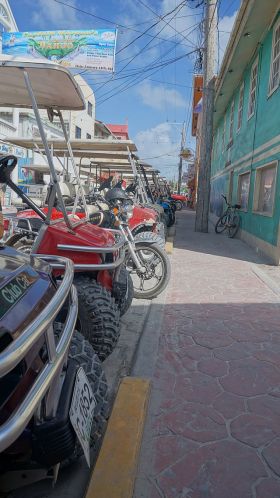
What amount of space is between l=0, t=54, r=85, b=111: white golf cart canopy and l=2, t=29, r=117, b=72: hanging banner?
13981 mm

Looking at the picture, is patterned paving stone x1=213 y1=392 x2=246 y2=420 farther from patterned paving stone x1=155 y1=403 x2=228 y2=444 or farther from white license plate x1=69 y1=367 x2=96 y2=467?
white license plate x1=69 y1=367 x2=96 y2=467

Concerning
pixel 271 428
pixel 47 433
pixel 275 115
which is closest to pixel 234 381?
pixel 271 428

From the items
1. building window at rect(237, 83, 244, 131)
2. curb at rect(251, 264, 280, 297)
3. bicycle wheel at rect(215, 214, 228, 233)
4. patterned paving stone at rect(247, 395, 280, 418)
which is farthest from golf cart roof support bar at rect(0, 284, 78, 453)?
building window at rect(237, 83, 244, 131)

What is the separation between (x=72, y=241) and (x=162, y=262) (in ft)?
6.81

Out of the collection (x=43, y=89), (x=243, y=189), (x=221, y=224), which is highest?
(x=43, y=89)

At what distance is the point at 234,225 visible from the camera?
40.2 ft

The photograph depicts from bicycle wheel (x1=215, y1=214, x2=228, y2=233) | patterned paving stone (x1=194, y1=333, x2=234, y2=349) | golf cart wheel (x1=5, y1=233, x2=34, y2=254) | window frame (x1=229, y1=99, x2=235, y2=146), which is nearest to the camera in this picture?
patterned paving stone (x1=194, y1=333, x2=234, y2=349)

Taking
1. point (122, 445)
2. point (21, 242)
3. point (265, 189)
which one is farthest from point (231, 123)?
point (122, 445)

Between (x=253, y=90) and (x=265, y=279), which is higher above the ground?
(x=253, y=90)

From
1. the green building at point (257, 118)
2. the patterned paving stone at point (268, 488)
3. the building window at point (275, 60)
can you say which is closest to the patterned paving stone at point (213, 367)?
the patterned paving stone at point (268, 488)

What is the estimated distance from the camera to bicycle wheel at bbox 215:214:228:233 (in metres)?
13.2

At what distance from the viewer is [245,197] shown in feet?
39.5

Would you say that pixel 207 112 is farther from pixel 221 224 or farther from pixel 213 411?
pixel 213 411

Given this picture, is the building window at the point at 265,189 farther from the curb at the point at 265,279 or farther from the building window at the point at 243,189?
the curb at the point at 265,279
